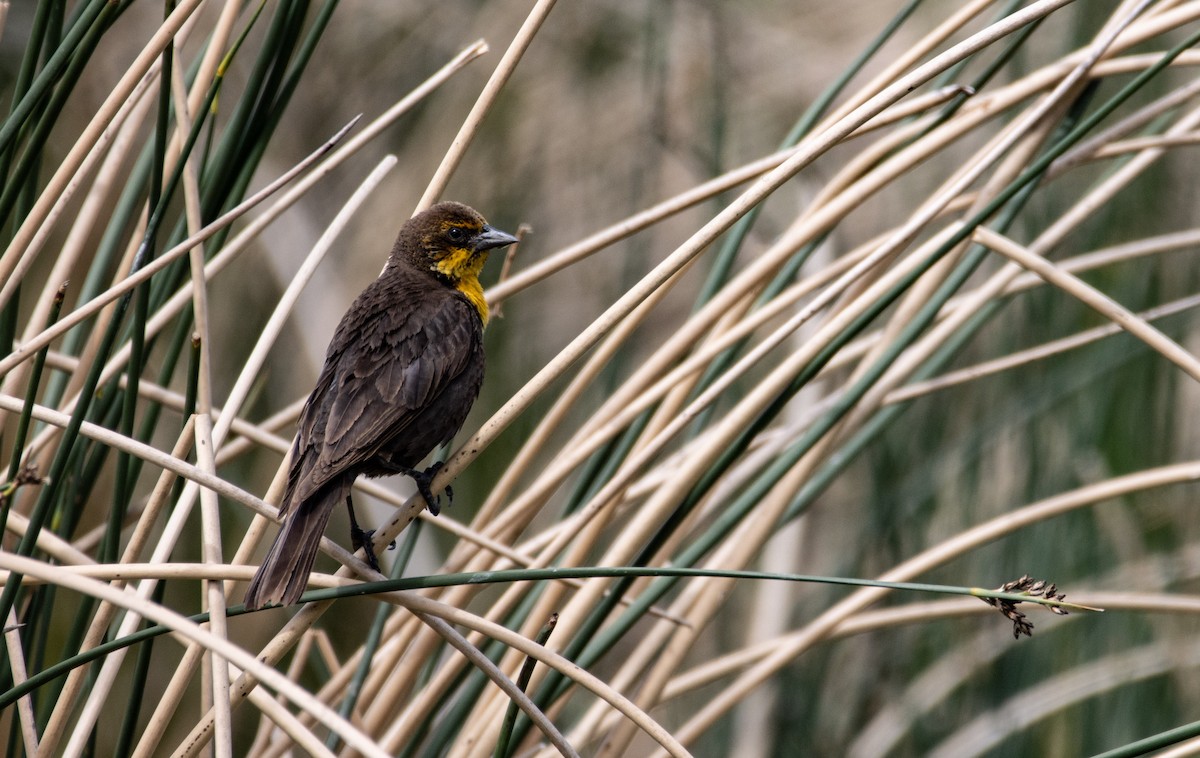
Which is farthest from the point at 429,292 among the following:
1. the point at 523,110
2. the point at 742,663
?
the point at 523,110

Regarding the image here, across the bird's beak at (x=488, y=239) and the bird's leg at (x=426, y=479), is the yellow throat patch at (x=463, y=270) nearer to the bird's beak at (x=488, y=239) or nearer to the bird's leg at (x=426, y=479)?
the bird's beak at (x=488, y=239)

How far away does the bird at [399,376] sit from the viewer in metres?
2.44

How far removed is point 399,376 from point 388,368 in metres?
0.05

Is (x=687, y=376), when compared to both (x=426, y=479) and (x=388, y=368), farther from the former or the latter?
(x=388, y=368)

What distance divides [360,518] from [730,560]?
2.60 metres

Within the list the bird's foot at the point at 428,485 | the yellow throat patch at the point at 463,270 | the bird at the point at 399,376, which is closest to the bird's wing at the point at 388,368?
the bird at the point at 399,376

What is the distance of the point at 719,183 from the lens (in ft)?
8.42

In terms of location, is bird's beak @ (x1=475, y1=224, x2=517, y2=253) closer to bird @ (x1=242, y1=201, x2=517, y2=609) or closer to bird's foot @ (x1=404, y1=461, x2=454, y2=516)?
bird @ (x1=242, y1=201, x2=517, y2=609)

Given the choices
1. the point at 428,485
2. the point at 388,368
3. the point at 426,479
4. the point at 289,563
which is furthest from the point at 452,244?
the point at 289,563

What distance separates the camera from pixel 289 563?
6.61 feet

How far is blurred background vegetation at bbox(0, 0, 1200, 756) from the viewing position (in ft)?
7.68

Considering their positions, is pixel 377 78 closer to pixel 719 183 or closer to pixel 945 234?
pixel 719 183

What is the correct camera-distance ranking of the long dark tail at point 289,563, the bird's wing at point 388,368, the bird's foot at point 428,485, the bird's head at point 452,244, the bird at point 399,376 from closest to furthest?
1. the long dark tail at point 289,563
2. the bird's foot at point 428,485
3. the bird at point 399,376
4. the bird's wing at point 388,368
5. the bird's head at point 452,244

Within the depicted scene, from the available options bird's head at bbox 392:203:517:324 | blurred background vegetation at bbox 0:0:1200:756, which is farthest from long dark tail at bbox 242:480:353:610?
bird's head at bbox 392:203:517:324
